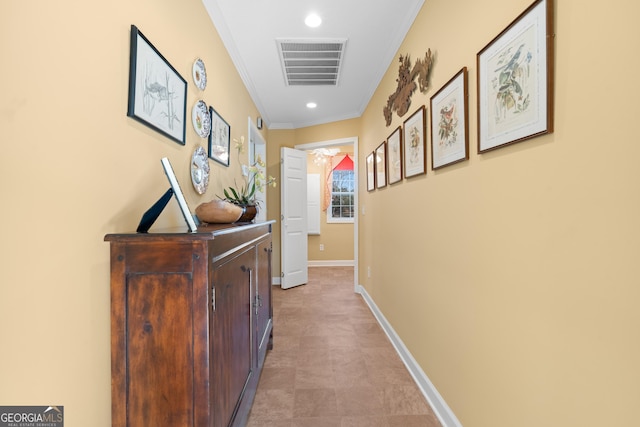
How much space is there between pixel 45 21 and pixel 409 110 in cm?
199

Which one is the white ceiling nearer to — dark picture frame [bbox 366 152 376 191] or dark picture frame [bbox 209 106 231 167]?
dark picture frame [bbox 209 106 231 167]

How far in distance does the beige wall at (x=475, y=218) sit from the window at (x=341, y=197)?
488cm

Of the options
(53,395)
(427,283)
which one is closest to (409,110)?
(427,283)

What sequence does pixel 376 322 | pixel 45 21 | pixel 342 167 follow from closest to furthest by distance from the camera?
1. pixel 45 21
2. pixel 376 322
3. pixel 342 167

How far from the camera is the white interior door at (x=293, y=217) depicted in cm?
434

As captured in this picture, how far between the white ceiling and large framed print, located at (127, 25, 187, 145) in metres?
0.66

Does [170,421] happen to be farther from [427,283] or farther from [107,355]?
[427,283]

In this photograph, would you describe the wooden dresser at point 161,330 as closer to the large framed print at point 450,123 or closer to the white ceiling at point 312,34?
the large framed print at point 450,123

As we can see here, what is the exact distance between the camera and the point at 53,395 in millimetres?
779

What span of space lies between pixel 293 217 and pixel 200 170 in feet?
8.79

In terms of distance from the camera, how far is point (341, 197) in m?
6.39

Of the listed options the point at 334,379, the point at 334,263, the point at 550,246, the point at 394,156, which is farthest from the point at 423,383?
the point at 334,263

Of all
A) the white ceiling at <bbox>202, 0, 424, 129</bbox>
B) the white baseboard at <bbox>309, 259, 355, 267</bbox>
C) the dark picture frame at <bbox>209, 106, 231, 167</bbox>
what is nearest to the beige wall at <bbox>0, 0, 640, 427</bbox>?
the dark picture frame at <bbox>209, 106, 231, 167</bbox>

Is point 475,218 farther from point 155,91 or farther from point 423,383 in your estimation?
point 155,91
